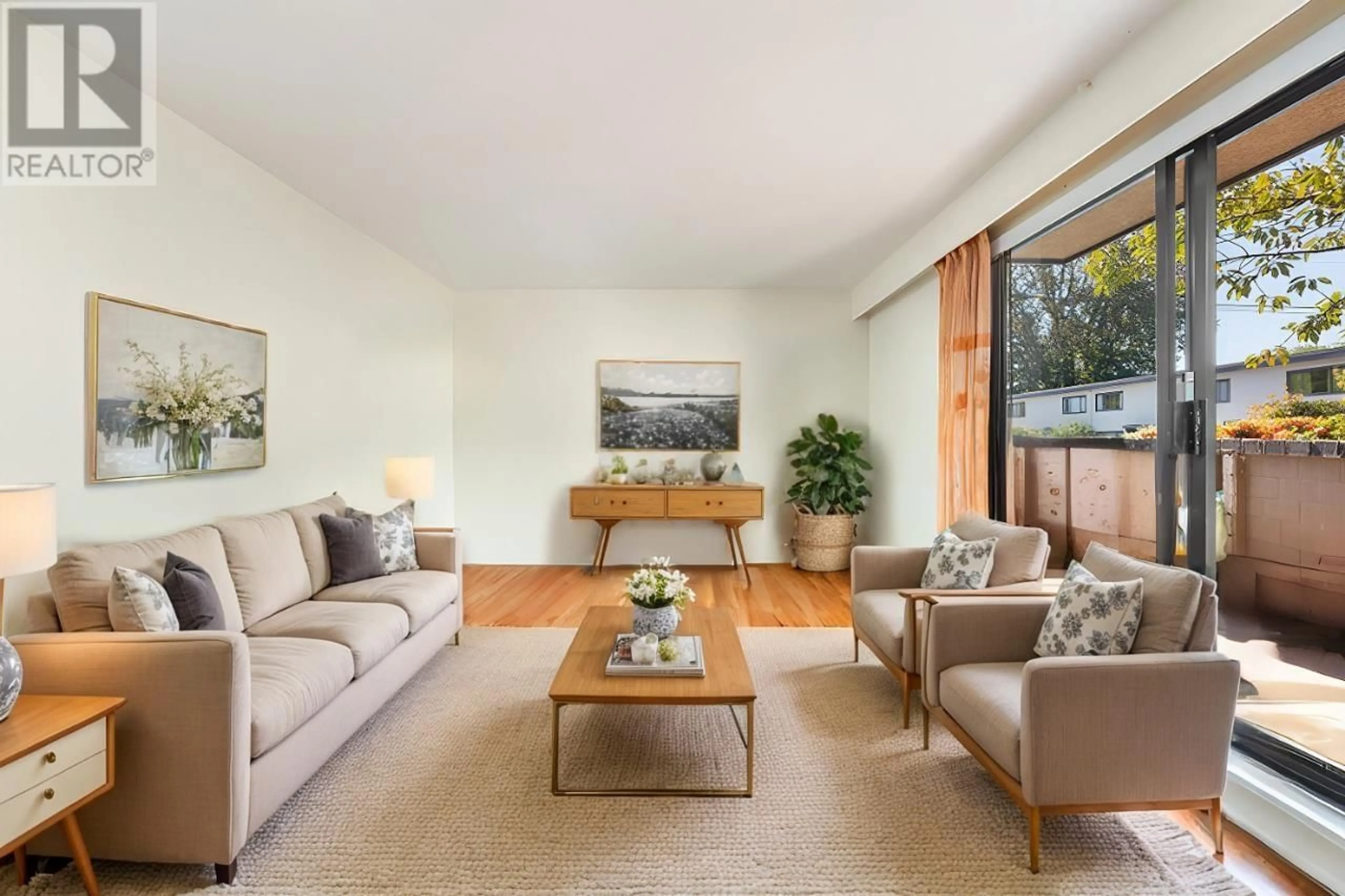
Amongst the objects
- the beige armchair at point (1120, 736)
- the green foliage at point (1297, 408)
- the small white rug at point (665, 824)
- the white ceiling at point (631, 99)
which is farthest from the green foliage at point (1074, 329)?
the small white rug at point (665, 824)

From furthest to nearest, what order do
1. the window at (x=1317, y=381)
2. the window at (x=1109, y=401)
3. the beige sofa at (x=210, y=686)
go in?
the window at (x=1109, y=401), the window at (x=1317, y=381), the beige sofa at (x=210, y=686)

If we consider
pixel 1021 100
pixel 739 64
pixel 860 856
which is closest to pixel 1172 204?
pixel 1021 100

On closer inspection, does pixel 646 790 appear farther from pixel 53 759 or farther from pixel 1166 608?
pixel 1166 608

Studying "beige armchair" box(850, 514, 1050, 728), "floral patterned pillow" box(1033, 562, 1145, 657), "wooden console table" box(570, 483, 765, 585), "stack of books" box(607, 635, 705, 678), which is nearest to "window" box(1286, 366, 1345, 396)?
"floral patterned pillow" box(1033, 562, 1145, 657)

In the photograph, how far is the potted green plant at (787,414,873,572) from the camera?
217 inches

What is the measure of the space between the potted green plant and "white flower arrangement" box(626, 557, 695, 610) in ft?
10.3

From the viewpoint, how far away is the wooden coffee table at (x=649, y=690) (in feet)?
6.86

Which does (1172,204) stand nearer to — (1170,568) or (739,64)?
(1170,568)

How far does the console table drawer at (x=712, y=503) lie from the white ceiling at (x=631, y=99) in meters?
2.24

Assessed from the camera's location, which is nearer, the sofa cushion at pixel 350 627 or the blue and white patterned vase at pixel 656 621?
the sofa cushion at pixel 350 627

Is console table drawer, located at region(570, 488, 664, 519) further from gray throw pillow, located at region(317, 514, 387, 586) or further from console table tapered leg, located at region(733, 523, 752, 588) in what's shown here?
gray throw pillow, located at region(317, 514, 387, 586)

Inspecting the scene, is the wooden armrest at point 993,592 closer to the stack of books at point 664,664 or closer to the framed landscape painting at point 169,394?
the stack of books at point 664,664

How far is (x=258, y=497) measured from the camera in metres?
3.25

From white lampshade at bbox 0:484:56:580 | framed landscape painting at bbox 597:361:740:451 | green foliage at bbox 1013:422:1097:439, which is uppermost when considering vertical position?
framed landscape painting at bbox 597:361:740:451
